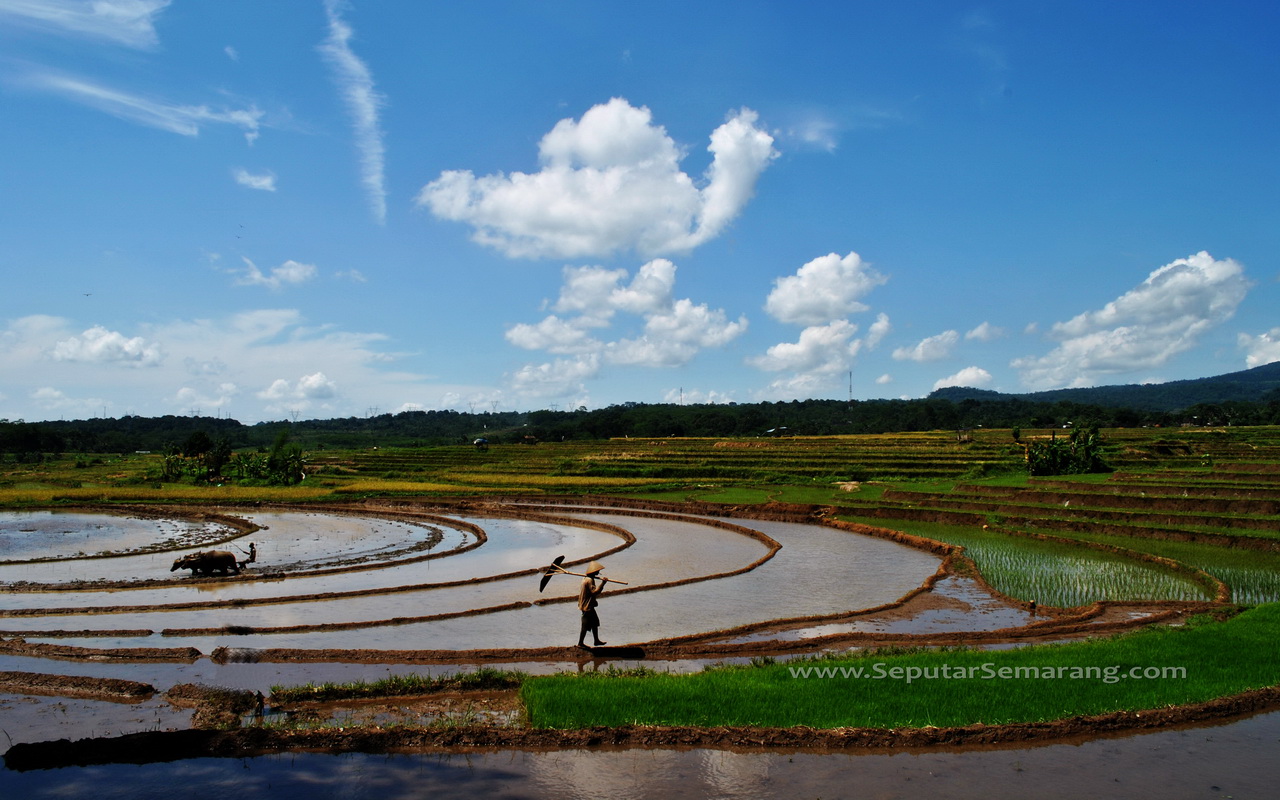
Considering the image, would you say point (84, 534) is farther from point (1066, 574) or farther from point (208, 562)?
point (1066, 574)

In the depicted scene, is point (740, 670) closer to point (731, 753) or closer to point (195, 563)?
point (731, 753)

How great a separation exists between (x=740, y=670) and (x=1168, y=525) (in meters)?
19.9

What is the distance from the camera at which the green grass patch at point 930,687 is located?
8.71 m

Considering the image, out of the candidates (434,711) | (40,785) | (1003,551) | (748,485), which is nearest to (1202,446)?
(748,485)

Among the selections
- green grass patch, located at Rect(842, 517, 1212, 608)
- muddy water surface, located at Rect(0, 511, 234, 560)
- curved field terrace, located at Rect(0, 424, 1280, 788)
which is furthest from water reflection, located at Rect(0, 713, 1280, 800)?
muddy water surface, located at Rect(0, 511, 234, 560)

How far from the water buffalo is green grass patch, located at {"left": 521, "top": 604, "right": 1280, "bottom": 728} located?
14998mm

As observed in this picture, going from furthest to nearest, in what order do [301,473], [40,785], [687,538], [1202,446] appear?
1. [301,473]
2. [1202,446]
3. [687,538]
4. [40,785]

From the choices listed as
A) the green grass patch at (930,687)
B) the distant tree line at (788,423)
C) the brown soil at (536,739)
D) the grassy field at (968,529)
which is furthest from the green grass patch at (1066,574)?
the distant tree line at (788,423)

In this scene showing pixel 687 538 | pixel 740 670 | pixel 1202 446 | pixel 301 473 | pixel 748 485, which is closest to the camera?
pixel 740 670

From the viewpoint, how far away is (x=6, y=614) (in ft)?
53.7

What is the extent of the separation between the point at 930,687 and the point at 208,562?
19.3m

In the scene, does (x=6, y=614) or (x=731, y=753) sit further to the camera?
(x=6, y=614)

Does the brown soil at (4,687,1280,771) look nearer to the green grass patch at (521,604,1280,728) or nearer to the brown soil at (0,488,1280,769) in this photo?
the brown soil at (0,488,1280,769)

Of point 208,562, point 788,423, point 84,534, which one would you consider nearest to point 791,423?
point 788,423
